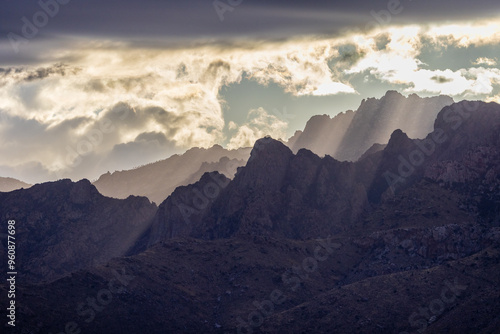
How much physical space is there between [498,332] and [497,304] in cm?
1799

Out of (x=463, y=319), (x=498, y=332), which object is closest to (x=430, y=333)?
(x=463, y=319)

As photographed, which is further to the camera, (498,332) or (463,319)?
(463,319)

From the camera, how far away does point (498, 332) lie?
592 feet

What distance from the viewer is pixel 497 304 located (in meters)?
197

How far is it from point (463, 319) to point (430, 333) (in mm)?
9009

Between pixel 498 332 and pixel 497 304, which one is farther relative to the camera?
pixel 497 304

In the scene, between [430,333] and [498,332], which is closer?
[498,332]

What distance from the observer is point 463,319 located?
646ft

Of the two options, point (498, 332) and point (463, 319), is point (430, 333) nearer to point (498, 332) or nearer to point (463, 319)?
point (463, 319)

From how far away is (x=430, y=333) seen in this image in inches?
7800

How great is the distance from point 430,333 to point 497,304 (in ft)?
60.4
